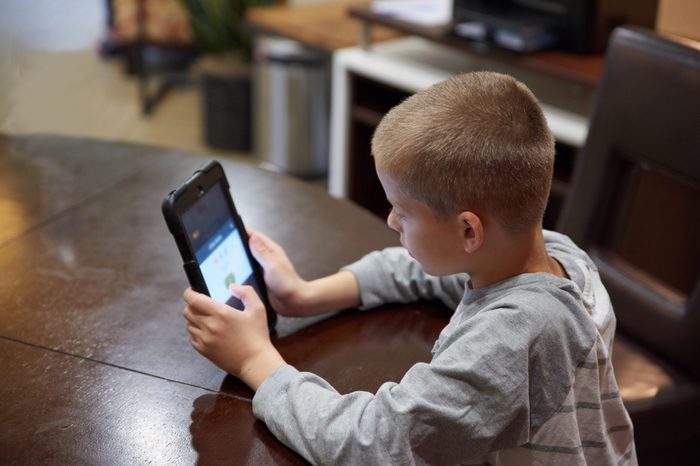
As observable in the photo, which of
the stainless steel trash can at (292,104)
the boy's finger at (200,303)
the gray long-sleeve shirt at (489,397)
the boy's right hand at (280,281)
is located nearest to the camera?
the gray long-sleeve shirt at (489,397)

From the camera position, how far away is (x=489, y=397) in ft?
2.89

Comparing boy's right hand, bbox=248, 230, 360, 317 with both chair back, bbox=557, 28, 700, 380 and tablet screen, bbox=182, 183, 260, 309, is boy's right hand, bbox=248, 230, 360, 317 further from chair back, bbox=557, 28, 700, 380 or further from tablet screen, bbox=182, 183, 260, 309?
chair back, bbox=557, 28, 700, 380

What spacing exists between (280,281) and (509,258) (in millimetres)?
350

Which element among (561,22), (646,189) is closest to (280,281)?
(646,189)

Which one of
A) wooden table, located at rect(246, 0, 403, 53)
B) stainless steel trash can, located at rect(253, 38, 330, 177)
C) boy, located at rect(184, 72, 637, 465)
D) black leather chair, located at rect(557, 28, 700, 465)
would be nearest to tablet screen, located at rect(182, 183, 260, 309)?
boy, located at rect(184, 72, 637, 465)

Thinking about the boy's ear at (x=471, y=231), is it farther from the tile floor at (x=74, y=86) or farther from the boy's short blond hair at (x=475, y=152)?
the tile floor at (x=74, y=86)

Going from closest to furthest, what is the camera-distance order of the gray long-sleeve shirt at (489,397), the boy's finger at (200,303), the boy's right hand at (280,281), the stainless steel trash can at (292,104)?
the gray long-sleeve shirt at (489,397) → the boy's finger at (200,303) → the boy's right hand at (280,281) → the stainless steel trash can at (292,104)

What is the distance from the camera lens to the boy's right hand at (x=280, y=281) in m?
1.19

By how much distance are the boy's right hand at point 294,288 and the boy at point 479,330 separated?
7.4 inches

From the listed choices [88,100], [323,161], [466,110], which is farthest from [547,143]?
[88,100]

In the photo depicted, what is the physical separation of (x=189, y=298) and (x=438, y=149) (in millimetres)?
337

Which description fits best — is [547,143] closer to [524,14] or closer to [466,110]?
[466,110]

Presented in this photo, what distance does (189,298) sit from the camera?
103 centimetres

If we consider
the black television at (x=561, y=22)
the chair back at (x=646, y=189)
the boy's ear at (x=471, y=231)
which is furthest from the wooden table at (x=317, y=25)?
the boy's ear at (x=471, y=231)
